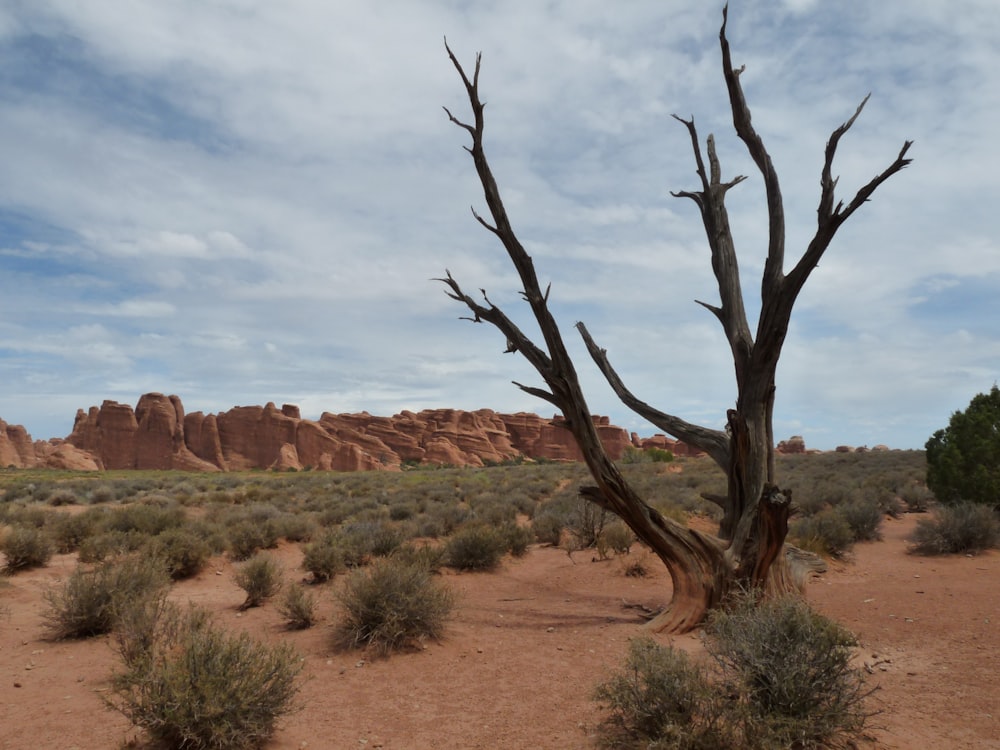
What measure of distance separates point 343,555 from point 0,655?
462cm

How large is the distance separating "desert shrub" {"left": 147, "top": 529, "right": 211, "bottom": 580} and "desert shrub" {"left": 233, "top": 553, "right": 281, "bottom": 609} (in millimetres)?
2303

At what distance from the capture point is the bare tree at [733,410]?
7391mm

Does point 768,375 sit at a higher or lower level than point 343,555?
higher

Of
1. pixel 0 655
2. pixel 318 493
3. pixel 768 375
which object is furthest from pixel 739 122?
pixel 318 493

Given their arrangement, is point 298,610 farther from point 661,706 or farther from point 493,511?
point 493,511

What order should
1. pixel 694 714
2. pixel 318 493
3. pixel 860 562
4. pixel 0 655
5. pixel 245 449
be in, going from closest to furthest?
pixel 694 714
pixel 0 655
pixel 860 562
pixel 318 493
pixel 245 449

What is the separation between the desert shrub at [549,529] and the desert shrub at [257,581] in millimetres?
6934

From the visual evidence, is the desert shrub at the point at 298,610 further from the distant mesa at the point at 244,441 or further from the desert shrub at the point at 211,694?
the distant mesa at the point at 244,441

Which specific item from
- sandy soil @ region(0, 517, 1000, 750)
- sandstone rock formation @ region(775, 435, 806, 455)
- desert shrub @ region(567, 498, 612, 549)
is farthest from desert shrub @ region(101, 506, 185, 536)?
sandstone rock formation @ region(775, 435, 806, 455)

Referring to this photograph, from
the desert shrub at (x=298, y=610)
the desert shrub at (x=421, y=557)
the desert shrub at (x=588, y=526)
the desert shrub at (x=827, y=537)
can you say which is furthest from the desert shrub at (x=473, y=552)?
the desert shrub at (x=827, y=537)

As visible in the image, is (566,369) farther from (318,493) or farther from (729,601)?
(318,493)

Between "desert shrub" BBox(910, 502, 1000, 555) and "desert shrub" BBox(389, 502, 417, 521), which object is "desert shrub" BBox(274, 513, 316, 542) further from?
"desert shrub" BBox(910, 502, 1000, 555)

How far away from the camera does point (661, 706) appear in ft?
13.3

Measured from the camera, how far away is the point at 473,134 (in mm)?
8031
